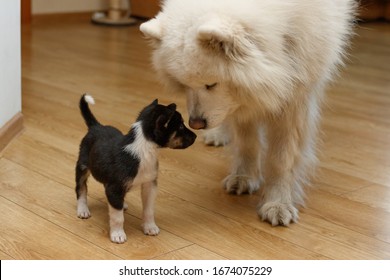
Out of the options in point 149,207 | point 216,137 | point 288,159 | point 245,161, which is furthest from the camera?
point 216,137

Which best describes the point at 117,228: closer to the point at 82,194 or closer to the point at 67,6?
the point at 82,194

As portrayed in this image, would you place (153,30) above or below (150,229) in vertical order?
above

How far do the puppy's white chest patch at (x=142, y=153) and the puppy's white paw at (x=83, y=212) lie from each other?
0.94 ft

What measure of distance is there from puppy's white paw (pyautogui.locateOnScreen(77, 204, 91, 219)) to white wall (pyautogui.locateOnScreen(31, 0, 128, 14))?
434cm

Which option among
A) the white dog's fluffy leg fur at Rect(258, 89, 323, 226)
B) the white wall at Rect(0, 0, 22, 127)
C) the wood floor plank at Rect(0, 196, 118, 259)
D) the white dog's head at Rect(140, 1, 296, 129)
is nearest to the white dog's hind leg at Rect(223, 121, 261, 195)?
the white dog's fluffy leg fur at Rect(258, 89, 323, 226)

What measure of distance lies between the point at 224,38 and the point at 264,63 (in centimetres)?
15

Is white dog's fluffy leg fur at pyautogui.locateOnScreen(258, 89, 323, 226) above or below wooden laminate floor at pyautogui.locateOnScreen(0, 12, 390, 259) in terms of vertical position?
above

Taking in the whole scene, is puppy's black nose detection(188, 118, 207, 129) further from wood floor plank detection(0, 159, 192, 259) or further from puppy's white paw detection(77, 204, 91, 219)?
puppy's white paw detection(77, 204, 91, 219)

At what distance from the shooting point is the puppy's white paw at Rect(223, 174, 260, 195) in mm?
2473

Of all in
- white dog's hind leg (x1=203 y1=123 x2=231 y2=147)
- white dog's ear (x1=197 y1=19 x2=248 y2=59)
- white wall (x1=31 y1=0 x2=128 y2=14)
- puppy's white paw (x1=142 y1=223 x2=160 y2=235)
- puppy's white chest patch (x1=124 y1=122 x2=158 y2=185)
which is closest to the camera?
white dog's ear (x1=197 y1=19 x2=248 y2=59)

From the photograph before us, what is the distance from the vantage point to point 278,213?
2.19 m

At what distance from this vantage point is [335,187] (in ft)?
8.47

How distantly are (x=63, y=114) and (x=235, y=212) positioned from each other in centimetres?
136

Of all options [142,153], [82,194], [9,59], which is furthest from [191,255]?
[9,59]
